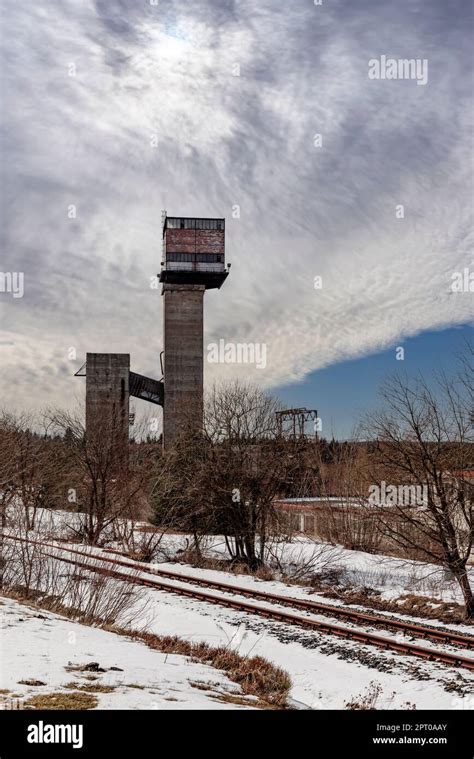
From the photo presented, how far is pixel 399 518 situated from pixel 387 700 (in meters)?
9.83

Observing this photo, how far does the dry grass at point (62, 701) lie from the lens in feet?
25.1

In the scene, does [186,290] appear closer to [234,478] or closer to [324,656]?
[234,478]

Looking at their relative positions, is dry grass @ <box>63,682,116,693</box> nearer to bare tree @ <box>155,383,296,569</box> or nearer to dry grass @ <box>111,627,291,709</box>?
dry grass @ <box>111,627,291,709</box>

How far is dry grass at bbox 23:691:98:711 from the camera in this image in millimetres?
7656

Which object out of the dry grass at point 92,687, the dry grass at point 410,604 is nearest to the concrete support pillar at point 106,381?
the dry grass at point 410,604

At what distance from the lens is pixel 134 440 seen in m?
38.8

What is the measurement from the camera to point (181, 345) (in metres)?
62.2

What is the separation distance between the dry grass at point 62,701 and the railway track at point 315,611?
669 cm

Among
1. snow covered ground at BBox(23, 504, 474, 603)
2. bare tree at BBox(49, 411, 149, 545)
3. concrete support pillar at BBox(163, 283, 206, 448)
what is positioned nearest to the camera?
snow covered ground at BBox(23, 504, 474, 603)

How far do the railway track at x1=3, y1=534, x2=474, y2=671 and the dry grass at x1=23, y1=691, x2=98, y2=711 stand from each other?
6.69 meters

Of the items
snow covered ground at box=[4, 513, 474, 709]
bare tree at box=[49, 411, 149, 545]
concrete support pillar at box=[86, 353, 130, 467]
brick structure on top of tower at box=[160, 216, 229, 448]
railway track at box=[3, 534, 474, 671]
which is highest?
brick structure on top of tower at box=[160, 216, 229, 448]

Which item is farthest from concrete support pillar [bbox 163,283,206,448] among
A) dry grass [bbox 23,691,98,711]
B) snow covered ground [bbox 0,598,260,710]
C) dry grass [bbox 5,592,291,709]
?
dry grass [bbox 23,691,98,711]

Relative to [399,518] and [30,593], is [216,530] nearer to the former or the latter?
[399,518]
